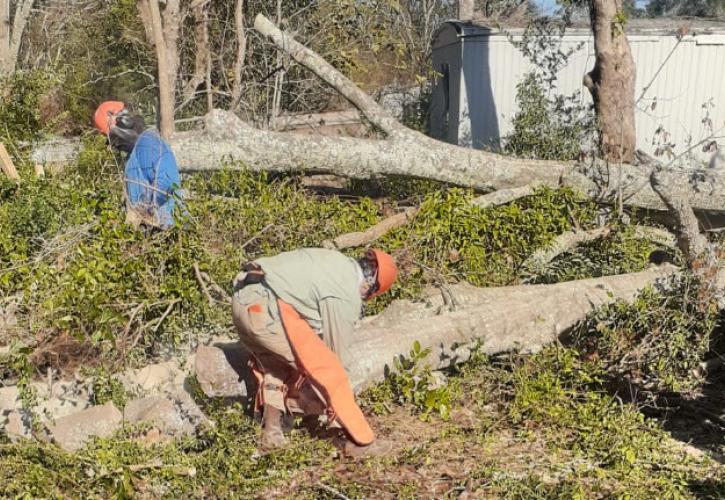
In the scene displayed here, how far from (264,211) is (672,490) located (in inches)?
144

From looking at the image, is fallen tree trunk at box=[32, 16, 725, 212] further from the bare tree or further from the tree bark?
the bare tree

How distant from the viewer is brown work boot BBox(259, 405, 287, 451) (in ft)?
14.9

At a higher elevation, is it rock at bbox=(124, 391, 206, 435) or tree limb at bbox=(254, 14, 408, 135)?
tree limb at bbox=(254, 14, 408, 135)

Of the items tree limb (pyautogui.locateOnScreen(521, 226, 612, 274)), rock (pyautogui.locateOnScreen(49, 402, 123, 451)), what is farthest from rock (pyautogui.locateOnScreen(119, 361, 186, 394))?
tree limb (pyautogui.locateOnScreen(521, 226, 612, 274))

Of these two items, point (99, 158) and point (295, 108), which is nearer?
point (99, 158)

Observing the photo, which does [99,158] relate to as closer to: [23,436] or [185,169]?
[185,169]

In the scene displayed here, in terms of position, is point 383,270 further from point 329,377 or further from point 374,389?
point 374,389

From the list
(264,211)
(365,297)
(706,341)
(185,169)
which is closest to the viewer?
(365,297)

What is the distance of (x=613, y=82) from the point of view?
341 inches

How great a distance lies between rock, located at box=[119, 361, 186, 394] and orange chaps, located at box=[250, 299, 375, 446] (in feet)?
4.00

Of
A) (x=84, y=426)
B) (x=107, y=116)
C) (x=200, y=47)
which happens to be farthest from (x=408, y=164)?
(x=200, y=47)

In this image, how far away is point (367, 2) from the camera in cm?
1164

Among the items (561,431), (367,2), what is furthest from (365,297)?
(367,2)

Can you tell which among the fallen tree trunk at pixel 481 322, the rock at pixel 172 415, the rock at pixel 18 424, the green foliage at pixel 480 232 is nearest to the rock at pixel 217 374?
the rock at pixel 172 415
